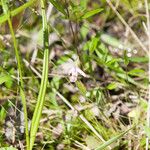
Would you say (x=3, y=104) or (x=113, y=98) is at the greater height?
(x=3, y=104)

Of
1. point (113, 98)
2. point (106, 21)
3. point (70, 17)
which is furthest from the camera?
point (106, 21)

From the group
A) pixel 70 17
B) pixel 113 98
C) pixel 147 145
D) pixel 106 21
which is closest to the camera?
pixel 147 145

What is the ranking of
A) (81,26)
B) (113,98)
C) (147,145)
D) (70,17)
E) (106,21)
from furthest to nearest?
(106,21) < (81,26) < (113,98) < (70,17) < (147,145)

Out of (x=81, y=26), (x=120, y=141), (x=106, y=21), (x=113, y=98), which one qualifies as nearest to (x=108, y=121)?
(x=120, y=141)

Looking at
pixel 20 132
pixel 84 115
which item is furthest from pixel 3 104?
pixel 84 115

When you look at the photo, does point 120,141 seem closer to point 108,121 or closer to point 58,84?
point 108,121

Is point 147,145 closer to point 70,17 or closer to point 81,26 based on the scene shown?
point 70,17

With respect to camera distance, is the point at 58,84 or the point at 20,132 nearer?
the point at 20,132

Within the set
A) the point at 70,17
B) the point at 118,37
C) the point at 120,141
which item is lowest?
the point at 120,141

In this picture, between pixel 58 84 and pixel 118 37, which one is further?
pixel 118 37
